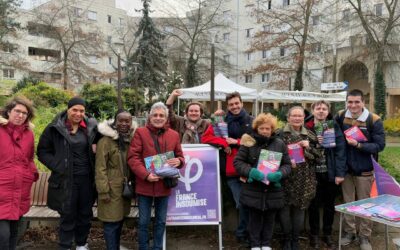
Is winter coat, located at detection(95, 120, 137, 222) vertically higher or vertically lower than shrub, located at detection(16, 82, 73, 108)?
lower

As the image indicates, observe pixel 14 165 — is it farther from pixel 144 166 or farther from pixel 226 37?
pixel 226 37

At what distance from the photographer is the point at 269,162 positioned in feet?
14.0

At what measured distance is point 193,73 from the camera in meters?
39.3

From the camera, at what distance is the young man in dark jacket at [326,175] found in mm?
4762

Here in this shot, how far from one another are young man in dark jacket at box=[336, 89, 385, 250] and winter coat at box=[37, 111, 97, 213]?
360 centimetres

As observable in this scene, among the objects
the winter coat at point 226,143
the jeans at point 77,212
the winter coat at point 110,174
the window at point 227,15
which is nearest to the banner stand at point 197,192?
the winter coat at point 226,143

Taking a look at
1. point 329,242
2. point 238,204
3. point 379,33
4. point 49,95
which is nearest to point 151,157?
point 238,204

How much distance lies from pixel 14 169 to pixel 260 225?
2991 mm

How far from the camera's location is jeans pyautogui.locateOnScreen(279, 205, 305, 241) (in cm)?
456

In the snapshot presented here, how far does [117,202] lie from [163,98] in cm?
2895

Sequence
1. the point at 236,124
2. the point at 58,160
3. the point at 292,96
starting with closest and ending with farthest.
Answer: the point at 58,160 < the point at 236,124 < the point at 292,96

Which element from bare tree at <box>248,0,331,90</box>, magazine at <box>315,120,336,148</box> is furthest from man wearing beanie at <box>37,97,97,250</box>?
bare tree at <box>248,0,331,90</box>

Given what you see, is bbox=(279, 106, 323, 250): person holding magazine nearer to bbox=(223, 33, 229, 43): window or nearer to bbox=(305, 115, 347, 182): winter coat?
bbox=(305, 115, 347, 182): winter coat

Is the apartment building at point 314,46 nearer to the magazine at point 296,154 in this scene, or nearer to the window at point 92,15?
the magazine at point 296,154
